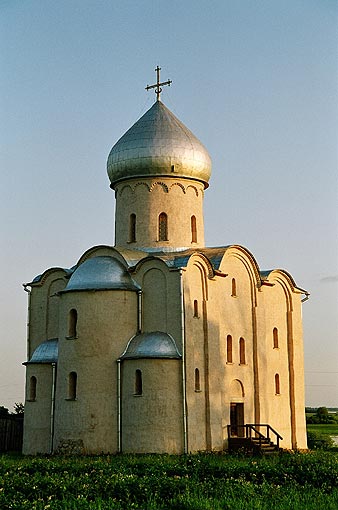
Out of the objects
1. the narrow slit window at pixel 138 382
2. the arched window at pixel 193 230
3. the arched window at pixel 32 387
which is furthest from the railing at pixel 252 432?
the arched window at pixel 193 230

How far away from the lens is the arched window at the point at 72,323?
77.9ft

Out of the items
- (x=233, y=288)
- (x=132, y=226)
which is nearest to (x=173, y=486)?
(x=233, y=288)

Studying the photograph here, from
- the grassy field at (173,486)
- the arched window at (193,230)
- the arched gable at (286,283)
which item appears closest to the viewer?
the grassy field at (173,486)

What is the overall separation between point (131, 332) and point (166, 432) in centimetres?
322

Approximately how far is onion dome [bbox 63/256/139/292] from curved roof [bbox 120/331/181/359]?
5.33 feet

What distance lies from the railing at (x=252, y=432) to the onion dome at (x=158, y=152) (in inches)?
335

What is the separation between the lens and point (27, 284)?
27594 millimetres

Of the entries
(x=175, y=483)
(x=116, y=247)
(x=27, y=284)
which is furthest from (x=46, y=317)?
(x=175, y=483)

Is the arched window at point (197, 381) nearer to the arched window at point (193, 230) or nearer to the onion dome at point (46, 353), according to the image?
the onion dome at point (46, 353)

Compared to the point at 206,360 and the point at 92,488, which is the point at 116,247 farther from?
the point at 92,488

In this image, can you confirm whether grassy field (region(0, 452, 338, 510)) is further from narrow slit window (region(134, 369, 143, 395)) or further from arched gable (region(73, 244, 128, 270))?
arched gable (region(73, 244, 128, 270))

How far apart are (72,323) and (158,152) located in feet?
21.5

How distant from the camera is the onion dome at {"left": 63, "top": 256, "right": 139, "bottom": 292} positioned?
23.7m

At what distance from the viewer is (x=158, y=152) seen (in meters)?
26.3
